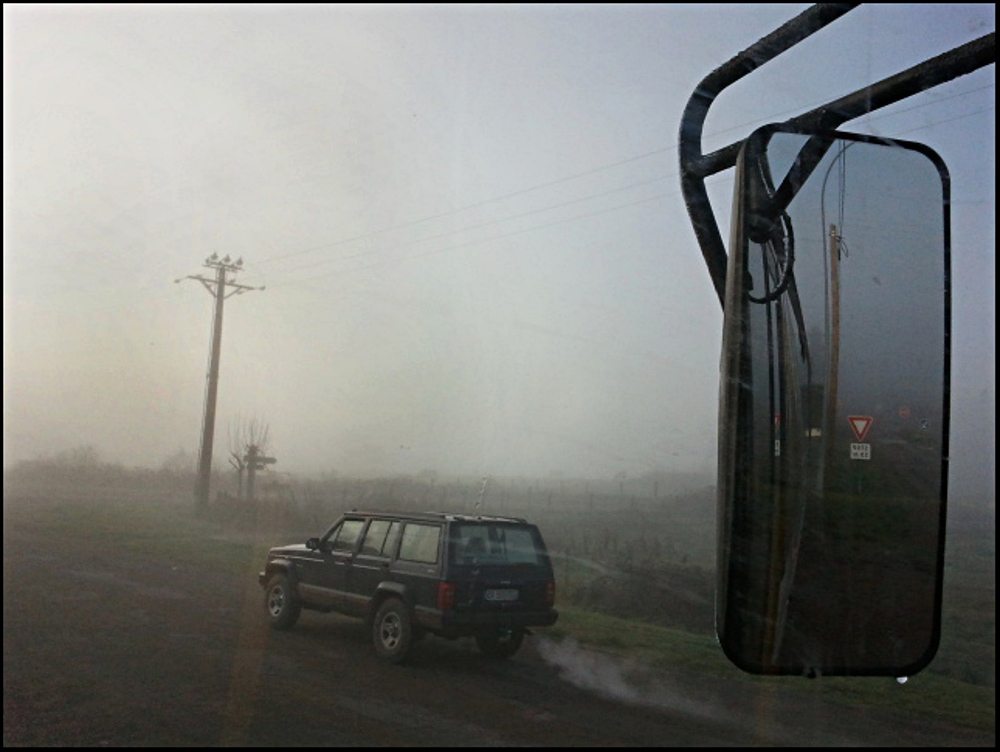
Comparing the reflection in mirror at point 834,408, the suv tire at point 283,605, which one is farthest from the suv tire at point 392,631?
the reflection in mirror at point 834,408

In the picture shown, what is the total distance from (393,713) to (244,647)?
141 inches

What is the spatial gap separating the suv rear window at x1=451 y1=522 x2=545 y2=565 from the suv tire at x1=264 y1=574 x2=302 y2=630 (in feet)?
9.66

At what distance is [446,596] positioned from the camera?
1095 centimetres

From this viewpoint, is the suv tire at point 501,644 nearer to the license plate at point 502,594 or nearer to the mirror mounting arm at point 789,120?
the license plate at point 502,594

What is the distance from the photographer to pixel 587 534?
57.7ft

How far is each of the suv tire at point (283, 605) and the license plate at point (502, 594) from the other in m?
3.08

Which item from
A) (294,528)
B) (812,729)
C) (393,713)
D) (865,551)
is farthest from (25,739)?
(294,528)

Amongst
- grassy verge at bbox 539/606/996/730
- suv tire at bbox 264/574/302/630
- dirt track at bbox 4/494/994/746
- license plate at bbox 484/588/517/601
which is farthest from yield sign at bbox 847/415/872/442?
suv tire at bbox 264/574/302/630

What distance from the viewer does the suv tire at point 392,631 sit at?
36.1 ft

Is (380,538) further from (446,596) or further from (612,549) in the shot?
(612,549)

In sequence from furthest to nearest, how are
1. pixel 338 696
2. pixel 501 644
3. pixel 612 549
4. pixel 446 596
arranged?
pixel 612 549 → pixel 501 644 → pixel 446 596 → pixel 338 696

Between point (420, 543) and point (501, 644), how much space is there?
1.54 m

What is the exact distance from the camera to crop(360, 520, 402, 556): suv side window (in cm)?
1195

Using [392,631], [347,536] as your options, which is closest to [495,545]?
[392,631]
